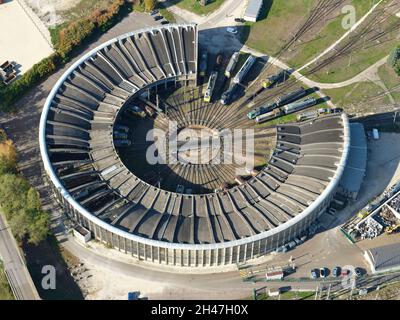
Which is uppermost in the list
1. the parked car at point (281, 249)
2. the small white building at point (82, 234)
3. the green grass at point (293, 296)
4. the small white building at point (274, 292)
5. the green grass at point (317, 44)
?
the green grass at point (317, 44)

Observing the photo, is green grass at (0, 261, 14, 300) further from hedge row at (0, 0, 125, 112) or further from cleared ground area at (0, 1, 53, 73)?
cleared ground area at (0, 1, 53, 73)

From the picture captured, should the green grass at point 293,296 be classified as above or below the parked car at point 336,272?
below

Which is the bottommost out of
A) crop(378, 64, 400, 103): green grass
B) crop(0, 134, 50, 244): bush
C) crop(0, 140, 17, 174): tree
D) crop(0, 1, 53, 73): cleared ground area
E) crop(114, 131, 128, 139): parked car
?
crop(0, 134, 50, 244): bush

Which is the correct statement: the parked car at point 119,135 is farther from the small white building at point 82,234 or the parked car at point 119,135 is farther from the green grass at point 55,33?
the green grass at point 55,33

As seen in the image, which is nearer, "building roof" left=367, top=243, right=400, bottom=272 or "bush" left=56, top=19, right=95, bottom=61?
"building roof" left=367, top=243, right=400, bottom=272

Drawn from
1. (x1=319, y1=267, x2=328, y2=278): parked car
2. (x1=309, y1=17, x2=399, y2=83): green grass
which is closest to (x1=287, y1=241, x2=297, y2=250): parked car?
(x1=319, y1=267, x2=328, y2=278): parked car

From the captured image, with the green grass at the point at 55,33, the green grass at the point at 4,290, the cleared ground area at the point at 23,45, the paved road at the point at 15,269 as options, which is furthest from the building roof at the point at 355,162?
the cleared ground area at the point at 23,45
